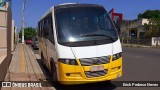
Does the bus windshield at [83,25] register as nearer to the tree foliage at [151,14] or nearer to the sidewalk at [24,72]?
the sidewalk at [24,72]

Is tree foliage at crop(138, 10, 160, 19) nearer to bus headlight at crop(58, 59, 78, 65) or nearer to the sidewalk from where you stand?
the sidewalk

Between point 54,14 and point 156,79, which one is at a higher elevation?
point 54,14

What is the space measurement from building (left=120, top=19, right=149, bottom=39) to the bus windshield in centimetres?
6284

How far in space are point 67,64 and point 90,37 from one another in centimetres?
110

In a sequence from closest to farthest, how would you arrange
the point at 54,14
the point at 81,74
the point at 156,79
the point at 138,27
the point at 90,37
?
1. the point at 81,74
2. the point at 90,37
3. the point at 54,14
4. the point at 156,79
5. the point at 138,27

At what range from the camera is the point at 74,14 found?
9.55 m

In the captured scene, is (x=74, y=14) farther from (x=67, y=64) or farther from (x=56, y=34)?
(x=67, y=64)

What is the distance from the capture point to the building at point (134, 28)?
72562mm


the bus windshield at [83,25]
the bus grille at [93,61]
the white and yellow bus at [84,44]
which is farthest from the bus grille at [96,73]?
the bus windshield at [83,25]

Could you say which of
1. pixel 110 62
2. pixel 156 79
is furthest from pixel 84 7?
pixel 156 79

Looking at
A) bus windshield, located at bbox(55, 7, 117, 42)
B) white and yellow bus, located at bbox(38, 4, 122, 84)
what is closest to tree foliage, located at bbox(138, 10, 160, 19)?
bus windshield, located at bbox(55, 7, 117, 42)

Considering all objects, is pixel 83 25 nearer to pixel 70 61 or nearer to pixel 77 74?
pixel 70 61

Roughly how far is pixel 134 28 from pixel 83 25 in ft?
232

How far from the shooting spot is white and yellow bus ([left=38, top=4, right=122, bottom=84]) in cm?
852
